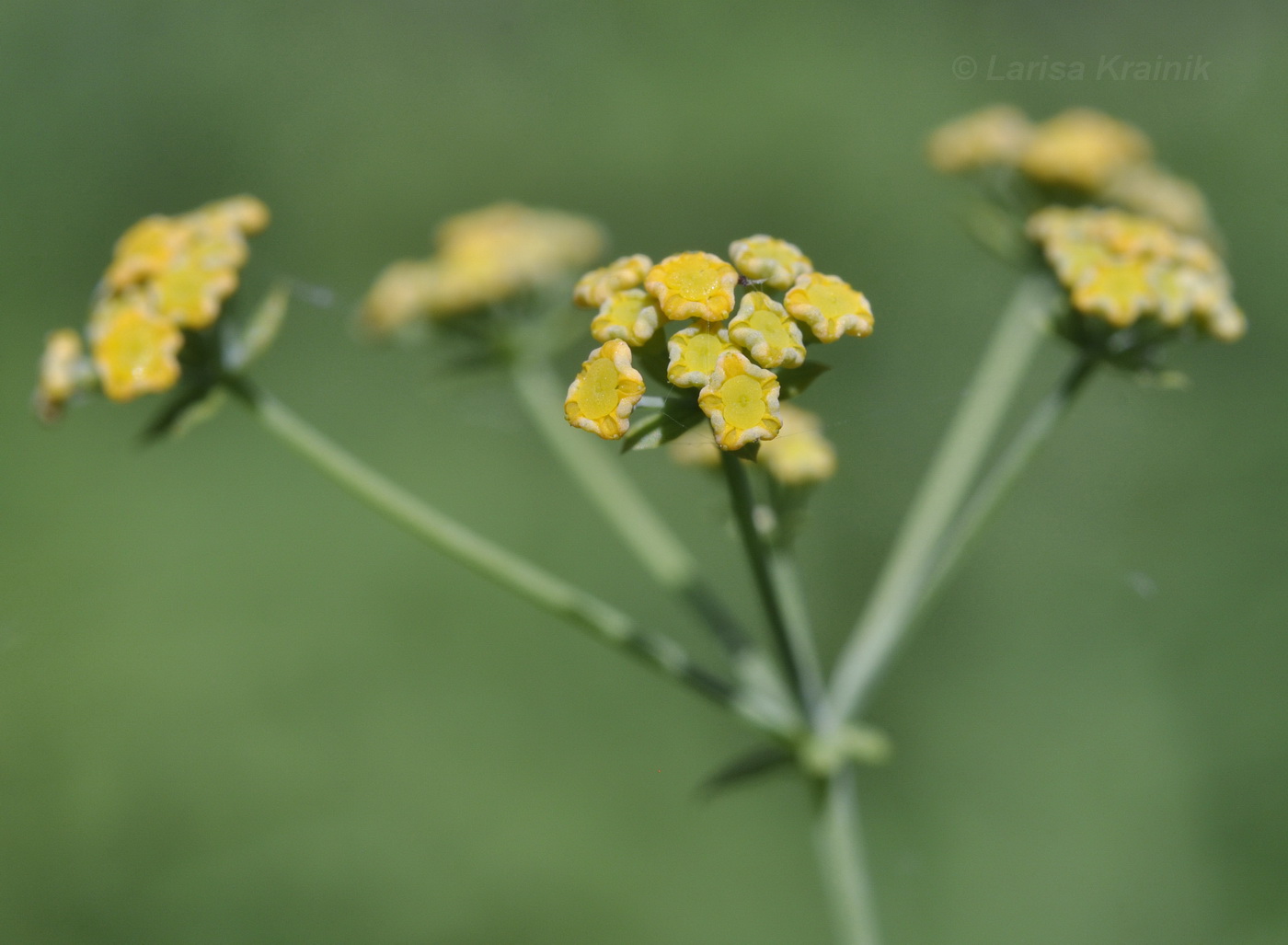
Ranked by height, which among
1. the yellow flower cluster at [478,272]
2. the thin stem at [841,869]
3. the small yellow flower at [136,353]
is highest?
the small yellow flower at [136,353]

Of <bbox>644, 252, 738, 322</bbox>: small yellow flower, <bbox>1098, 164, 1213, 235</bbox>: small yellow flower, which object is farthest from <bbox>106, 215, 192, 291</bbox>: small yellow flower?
<bbox>1098, 164, 1213, 235</bbox>: small yellow flower

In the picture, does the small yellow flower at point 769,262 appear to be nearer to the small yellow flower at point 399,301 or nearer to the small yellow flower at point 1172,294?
the small yellow flower at point 1172,294

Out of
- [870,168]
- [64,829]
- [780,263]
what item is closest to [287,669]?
[64,829]

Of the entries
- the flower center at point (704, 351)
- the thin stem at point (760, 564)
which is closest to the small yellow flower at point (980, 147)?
the thin stem at point (760, 564)

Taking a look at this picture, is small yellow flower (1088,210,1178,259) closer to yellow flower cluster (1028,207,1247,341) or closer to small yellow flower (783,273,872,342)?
yellow flower cluster (1028,207,1247,341)

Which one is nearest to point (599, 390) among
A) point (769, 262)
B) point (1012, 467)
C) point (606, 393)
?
point (606, 393)
